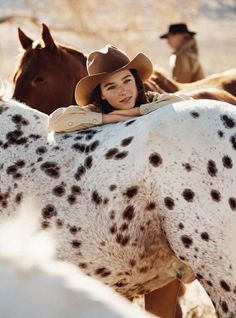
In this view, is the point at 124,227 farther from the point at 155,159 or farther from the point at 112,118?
the point at 112,118

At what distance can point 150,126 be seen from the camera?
2.94 m

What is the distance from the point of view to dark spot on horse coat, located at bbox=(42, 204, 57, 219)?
10.1 ft

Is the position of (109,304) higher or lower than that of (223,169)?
higher

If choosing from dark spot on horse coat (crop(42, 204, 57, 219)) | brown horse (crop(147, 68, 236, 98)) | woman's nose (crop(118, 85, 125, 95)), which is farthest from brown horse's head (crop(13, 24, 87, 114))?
dark spot on horse coat (crop(42, 204, 57, 219))

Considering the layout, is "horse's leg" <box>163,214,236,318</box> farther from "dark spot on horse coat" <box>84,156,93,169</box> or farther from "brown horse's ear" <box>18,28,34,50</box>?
"brown horse's ear" <box>18,28,34,50</box>

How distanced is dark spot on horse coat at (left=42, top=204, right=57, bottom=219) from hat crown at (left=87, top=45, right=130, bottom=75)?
2.40 ft

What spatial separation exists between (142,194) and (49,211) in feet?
1.38

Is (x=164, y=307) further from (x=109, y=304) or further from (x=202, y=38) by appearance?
(x=202, y=38)

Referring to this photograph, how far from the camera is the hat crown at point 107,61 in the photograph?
3.45 metres

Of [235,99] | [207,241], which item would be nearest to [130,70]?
[207,241]

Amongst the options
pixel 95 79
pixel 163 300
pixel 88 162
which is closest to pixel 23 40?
pixel 95 79

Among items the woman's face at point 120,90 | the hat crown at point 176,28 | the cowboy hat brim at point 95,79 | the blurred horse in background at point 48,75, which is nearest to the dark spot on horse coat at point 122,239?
the woman's face at point 120,90

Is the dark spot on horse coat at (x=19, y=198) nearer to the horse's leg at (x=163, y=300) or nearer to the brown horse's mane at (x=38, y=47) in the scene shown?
the horse's leg at (x=163, y=300)

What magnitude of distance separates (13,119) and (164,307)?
136cm
